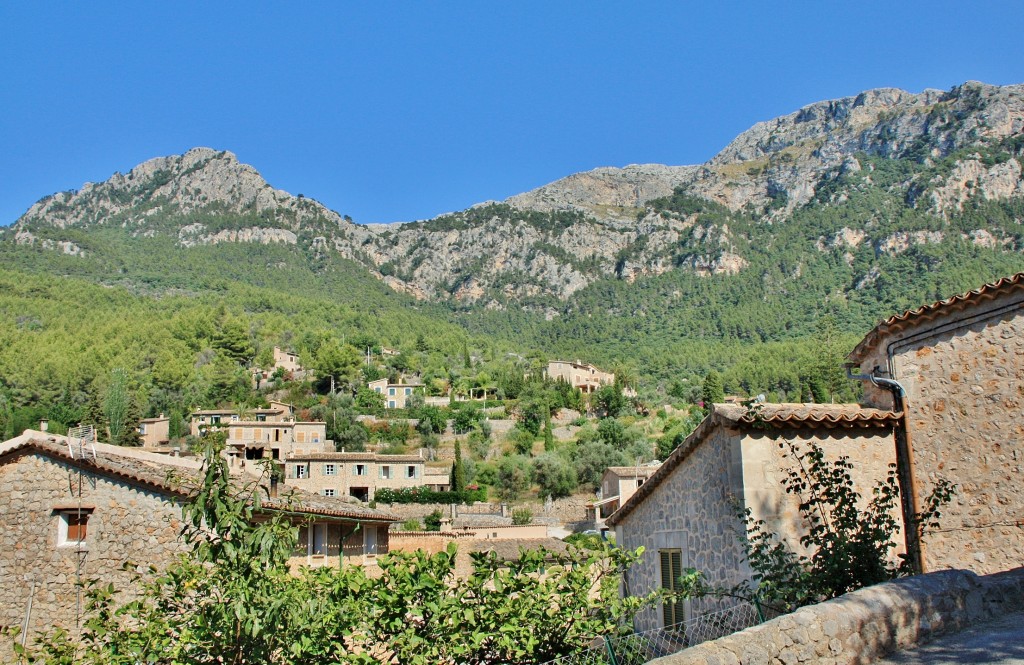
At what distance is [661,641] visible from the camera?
10156 millimetres

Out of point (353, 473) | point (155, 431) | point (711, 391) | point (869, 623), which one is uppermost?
point (711, 391)

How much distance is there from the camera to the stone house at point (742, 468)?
9.82 meters

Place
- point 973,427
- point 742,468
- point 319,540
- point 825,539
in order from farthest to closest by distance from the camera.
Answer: point 319,540 < point 973,427 < point 742,468 < point 825,539

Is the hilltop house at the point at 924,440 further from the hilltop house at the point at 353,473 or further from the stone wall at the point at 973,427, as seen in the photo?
the hilltop house at the point at 353,473

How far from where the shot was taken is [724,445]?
10.3m

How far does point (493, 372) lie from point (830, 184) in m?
118

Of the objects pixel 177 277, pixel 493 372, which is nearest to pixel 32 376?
pixel 493 372

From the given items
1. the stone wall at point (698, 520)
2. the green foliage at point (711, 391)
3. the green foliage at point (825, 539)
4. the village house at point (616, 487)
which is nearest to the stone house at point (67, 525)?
the stone wall at point (698, 520)

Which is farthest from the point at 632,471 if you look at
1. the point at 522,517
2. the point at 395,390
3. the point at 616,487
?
the point at 395,390

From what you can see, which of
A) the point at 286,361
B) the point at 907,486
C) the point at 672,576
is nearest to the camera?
the point at 907,486

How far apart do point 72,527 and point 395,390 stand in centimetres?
8961

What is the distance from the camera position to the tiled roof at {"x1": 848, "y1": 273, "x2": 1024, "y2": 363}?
9734 mm

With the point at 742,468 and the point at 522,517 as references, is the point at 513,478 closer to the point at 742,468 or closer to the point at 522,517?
the point at 522,517

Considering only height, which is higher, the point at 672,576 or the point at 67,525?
the point at 67,525
